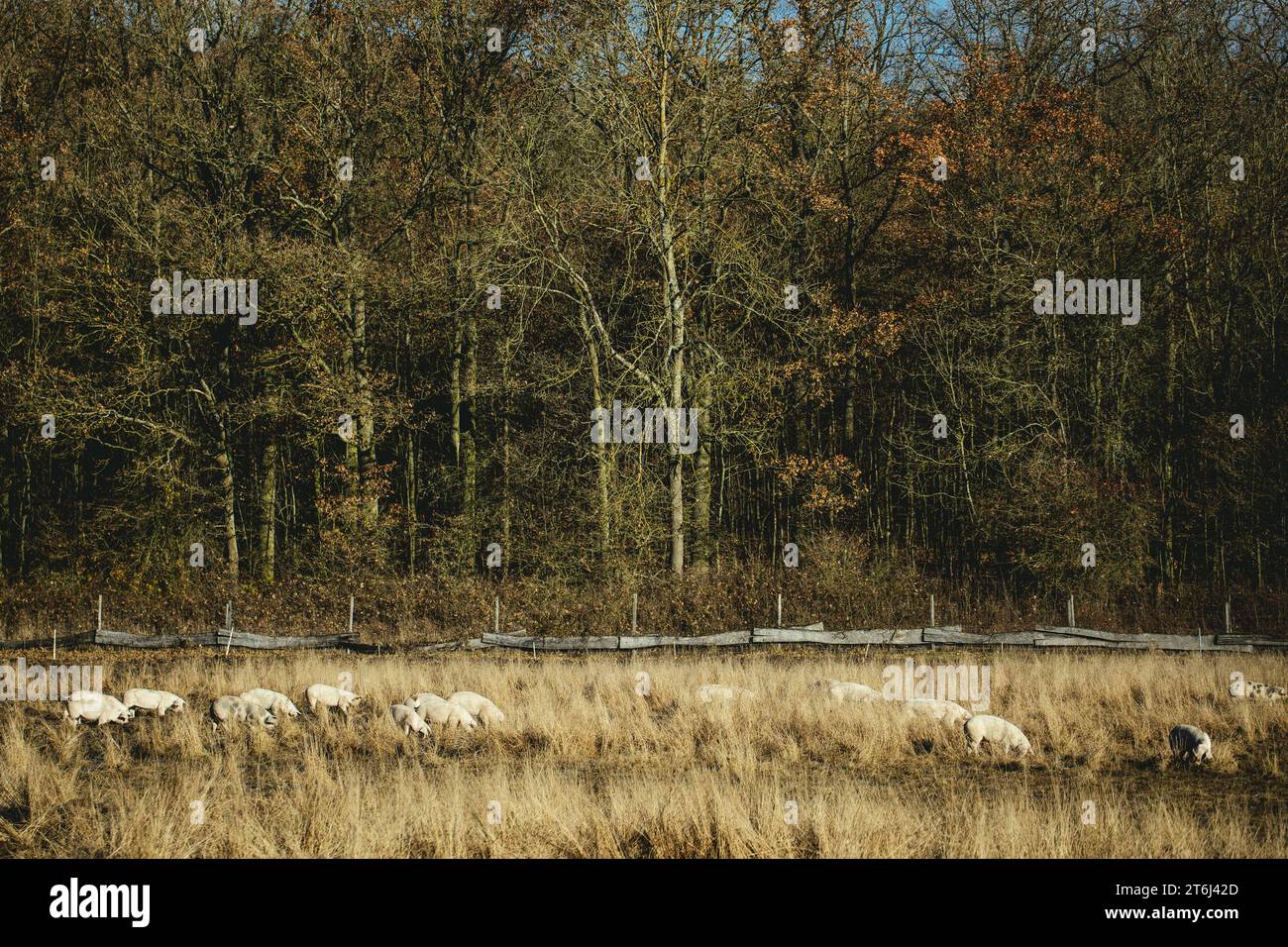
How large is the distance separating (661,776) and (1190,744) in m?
5.10

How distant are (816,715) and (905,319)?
19074 millimetres

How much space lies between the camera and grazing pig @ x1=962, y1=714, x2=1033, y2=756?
1127 centimetres

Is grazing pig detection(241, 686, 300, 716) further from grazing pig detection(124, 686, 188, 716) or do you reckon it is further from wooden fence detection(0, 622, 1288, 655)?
wooden fence detection(0, 622, 1288, 655)

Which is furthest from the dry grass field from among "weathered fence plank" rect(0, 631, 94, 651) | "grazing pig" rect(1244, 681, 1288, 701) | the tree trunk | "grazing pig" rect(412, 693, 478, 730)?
the tree trunk

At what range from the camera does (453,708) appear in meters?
12.9

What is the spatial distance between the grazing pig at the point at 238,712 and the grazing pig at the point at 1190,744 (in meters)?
9.48

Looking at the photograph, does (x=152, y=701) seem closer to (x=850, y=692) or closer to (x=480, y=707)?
(x=480, y=707)

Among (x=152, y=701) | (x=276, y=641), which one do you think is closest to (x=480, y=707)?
(x=152, y=701)

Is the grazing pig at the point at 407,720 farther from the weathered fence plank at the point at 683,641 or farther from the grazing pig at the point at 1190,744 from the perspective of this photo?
the weathered fence plank at the point at 683,641

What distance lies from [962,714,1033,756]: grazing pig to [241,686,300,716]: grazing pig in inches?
302

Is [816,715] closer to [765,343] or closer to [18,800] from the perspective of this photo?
[18,800]

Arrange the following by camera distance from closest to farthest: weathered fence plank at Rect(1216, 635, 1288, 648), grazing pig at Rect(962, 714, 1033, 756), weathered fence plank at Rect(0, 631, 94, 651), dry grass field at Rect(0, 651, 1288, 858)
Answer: dry grass field at Rect(0, 651, 1288, 858)
grazing pig at Rect(962, 714, 1033, 756)
weathered fence plank at Rect(1216, 635, 1288, 648)
weathered fence plank at Rect(0, 631, 94, 651)
